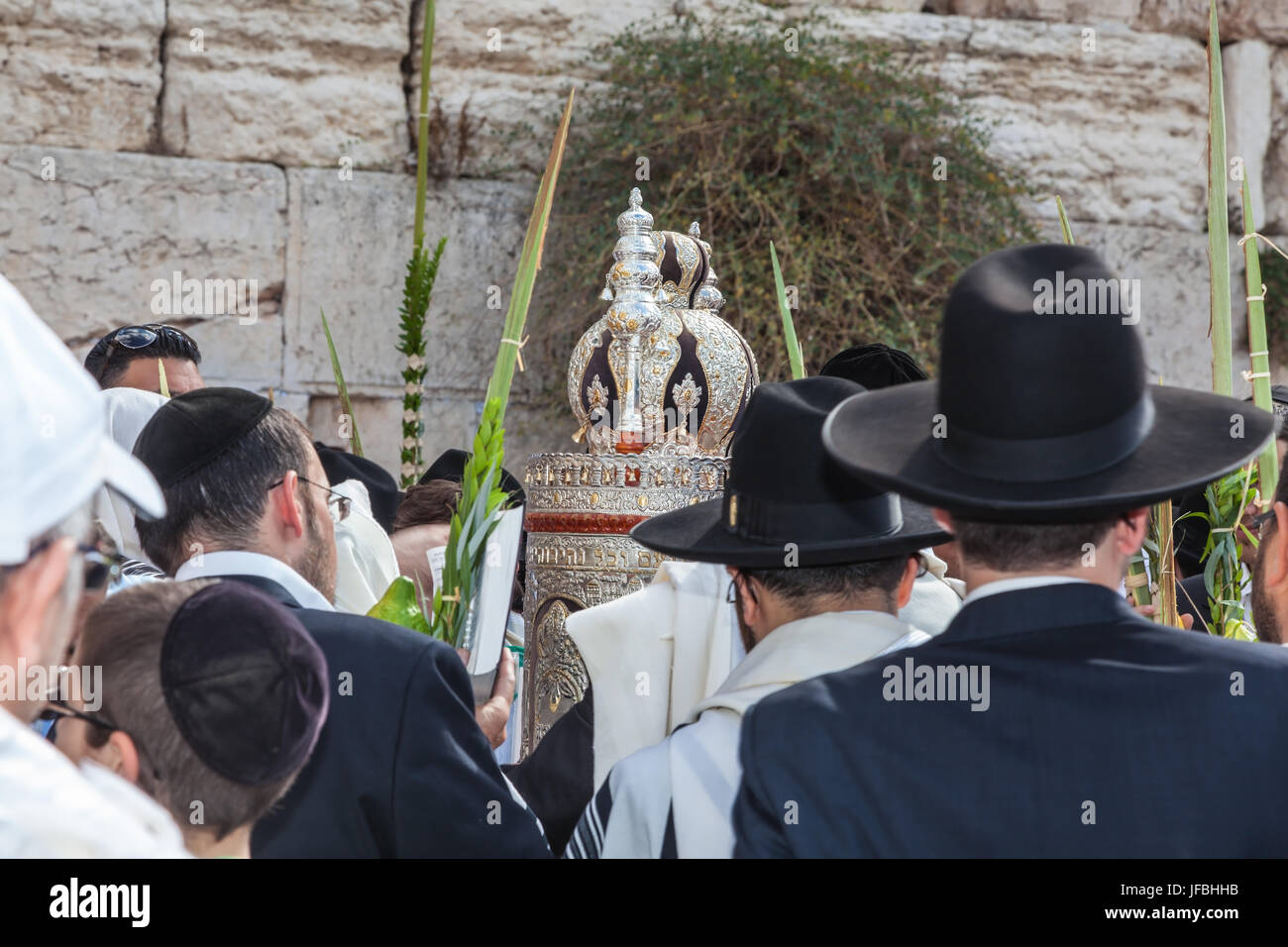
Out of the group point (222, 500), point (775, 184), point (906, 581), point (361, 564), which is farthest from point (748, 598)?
point (775, 184)

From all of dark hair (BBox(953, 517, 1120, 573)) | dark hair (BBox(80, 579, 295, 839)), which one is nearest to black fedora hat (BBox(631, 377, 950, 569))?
dark hair (BBox(953, 517, 1120, 573))

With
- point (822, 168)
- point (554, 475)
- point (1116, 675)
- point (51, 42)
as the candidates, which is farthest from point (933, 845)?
point (51, 42)

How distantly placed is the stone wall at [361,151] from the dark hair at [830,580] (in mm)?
4134

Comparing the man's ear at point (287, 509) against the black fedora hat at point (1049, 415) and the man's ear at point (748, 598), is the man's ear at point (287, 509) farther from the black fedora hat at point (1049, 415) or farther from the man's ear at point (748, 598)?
the black fedora hat at point (1049, 415)

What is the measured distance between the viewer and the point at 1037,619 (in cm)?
144

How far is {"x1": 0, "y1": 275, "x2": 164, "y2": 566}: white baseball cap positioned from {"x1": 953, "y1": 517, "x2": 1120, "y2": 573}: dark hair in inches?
36.7

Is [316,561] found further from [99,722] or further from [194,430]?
[99,722]

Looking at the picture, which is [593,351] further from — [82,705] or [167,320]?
[167,320]

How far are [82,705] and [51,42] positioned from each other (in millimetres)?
4933

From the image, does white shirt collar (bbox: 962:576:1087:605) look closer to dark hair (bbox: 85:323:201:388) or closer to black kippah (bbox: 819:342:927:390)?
black kippah (bbox: 819:342:927:390)

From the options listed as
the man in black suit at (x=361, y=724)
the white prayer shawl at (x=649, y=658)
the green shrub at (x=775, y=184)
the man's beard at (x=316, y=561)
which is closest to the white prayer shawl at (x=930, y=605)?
the white prayer shawl at (x=649, y=658)

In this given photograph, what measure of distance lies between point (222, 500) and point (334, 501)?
25 cm

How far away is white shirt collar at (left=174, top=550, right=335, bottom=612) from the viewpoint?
1994mm

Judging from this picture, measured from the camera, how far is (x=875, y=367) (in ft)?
10.9
